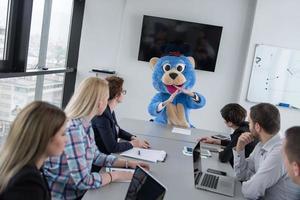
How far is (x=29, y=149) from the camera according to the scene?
1.14 meters

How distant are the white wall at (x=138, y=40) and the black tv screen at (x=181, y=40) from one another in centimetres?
11

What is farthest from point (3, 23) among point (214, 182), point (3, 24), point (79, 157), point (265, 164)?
point (265, 164)

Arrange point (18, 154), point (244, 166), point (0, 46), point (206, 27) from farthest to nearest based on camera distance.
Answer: point (206, 27) < point (0, 46) < point (244, 166) < point (18, 154)

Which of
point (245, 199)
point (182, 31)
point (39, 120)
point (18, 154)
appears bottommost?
point (245, 199)

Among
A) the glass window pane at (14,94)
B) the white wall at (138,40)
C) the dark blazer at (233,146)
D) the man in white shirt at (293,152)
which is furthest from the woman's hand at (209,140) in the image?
the white wall at (138,40)

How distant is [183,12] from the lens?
187 inches

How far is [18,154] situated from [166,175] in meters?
1.11

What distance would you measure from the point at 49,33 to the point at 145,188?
9.84 feet

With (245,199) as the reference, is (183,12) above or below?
above

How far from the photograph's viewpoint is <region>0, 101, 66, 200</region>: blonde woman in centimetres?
107

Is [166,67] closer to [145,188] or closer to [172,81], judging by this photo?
[172,81]

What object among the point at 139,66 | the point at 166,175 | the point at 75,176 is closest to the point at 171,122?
the point at 139,66

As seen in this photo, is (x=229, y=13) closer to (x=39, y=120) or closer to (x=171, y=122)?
(x=171, y=122)

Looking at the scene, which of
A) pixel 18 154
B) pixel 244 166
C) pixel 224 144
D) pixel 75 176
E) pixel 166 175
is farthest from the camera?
pixel 224 144
